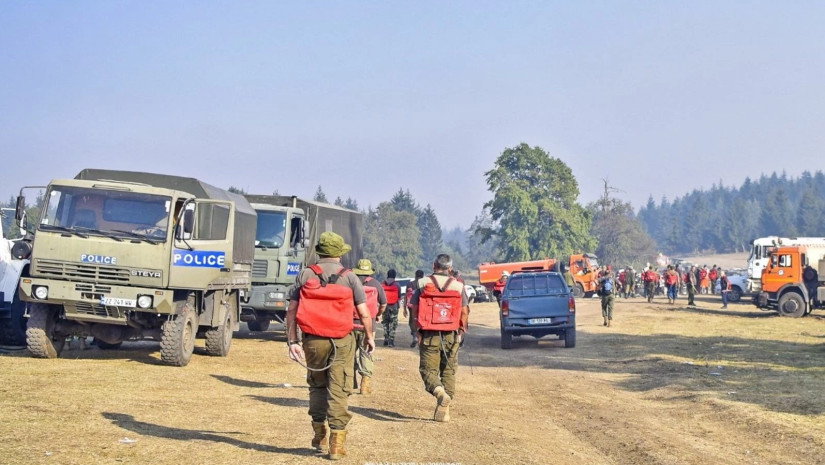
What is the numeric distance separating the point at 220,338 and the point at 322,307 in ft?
31.6

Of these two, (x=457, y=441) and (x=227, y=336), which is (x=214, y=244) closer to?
(x=227, y=336)

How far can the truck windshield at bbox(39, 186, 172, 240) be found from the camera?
573 inches

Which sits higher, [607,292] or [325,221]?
[325,221]

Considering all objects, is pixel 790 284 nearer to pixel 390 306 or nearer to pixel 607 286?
pixel 607 286

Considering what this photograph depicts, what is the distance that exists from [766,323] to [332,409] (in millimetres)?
26647

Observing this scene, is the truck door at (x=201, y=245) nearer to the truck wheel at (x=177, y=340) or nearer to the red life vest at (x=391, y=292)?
the truck wheel at (x=177, y=340)

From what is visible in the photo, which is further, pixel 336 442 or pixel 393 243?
pixel 393 243

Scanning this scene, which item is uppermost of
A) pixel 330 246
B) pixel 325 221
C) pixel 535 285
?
pixel 325 221

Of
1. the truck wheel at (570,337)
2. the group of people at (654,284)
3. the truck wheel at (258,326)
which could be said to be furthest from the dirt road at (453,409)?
the group of people at (654,284)

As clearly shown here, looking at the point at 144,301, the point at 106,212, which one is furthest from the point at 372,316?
the point at 106,212

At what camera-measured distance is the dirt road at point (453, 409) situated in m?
8.76

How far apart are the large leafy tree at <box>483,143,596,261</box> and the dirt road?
69.0 meters

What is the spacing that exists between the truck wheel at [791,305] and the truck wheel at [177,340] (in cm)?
2680

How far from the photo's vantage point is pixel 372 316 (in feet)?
38.5
